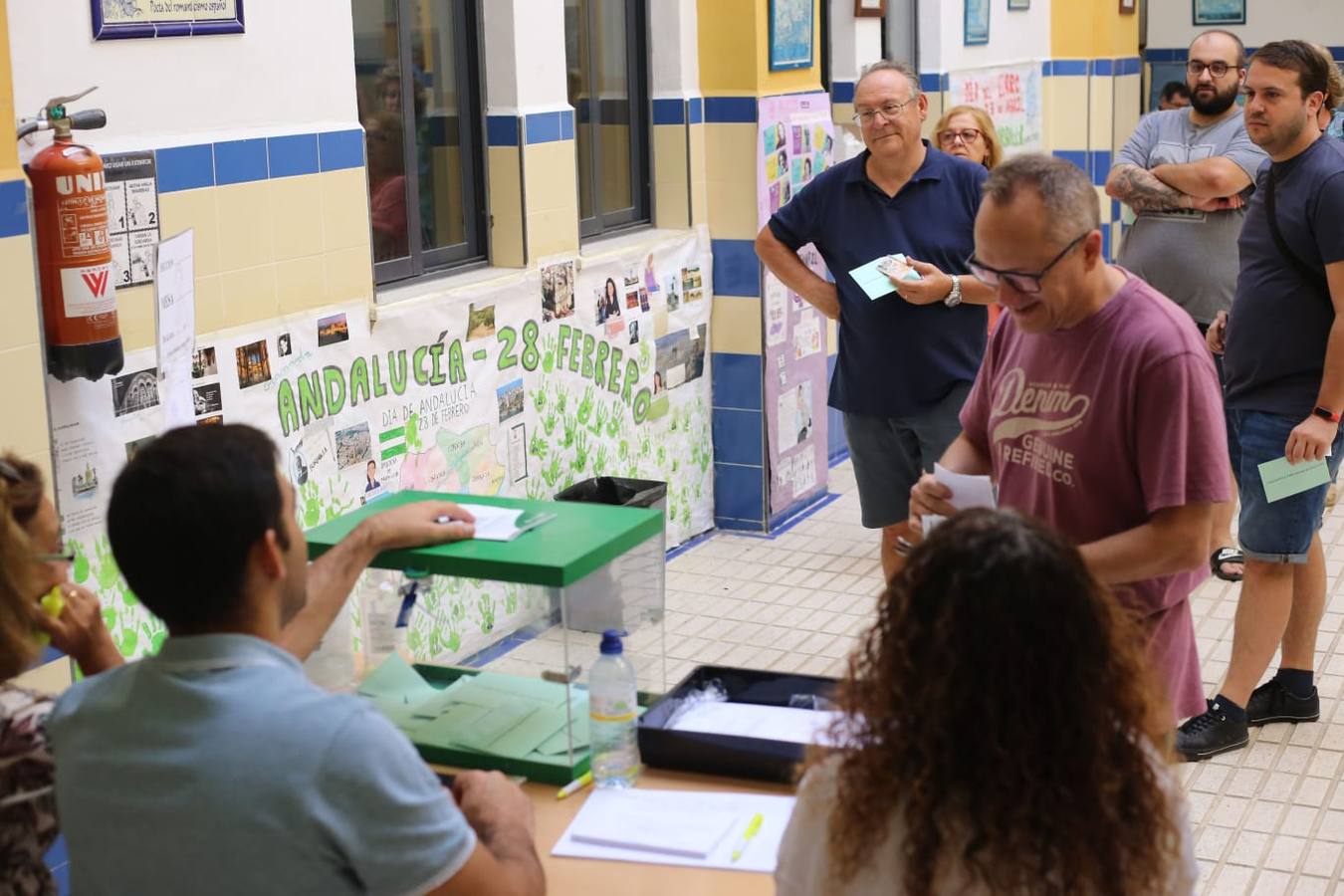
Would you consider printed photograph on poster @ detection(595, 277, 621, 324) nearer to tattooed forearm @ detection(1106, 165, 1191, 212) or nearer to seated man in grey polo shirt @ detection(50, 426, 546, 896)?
tattooed forearm @ detection(1106, 165, 1191, 212)

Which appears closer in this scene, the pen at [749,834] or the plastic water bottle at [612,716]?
the pen at [749,834]

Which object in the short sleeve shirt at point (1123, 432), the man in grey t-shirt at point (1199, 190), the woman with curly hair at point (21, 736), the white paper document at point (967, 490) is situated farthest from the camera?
the man in grey t-shirt at point (1199, 190)

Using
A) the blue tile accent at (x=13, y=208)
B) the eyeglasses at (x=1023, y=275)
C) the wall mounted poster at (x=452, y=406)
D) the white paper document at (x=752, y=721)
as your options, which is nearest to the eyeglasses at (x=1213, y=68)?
the wall mounted poster at (x=452, y=406)

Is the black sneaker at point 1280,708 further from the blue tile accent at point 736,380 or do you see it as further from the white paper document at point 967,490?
the blue tile accent at point 736,380

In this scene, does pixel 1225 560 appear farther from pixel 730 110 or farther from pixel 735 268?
pixel 730 110

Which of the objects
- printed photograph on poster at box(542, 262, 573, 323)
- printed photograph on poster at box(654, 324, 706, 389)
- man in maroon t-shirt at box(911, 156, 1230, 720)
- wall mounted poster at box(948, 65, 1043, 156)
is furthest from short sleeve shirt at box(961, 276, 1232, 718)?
wall mounted poster at box(948, 65, 1043, 156)

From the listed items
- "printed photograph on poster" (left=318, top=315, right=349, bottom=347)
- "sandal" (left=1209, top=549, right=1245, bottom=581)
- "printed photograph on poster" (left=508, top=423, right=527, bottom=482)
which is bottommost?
"sandal" (left=1209, top=549, right=1245, bottom=581)

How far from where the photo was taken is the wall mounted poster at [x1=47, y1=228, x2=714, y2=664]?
12.4 ft

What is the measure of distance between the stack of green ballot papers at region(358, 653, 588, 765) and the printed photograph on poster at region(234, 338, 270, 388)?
1575 mm

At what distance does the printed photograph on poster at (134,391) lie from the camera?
149 inches

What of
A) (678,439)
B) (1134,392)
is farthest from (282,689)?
(678,439)

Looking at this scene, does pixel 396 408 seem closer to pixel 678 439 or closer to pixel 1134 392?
pixel 678 439

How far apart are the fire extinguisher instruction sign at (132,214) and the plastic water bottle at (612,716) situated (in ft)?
6.12

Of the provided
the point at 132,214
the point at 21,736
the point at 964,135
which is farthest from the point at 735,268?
the point at 21,736
